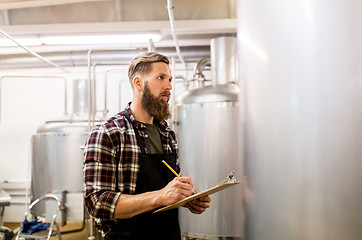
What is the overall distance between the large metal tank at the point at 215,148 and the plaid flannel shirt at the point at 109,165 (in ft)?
6.53

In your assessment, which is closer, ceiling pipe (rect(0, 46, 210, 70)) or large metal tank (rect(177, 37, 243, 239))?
large metal tank (rect(177, 37, 243, 239))

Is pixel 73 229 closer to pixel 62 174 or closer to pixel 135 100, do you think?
pixel 62 174

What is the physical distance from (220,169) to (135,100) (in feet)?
6.60

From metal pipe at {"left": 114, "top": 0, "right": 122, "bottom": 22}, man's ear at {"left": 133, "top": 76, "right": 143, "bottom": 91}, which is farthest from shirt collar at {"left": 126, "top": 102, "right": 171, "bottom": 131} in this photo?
metal pipe at {"left": 114, "top": 0, "right": 122, "bottom": 22}

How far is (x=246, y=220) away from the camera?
0.76 metres

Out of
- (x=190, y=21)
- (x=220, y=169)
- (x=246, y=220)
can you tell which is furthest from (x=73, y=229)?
(x=246, y=220)

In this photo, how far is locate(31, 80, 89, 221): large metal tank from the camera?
422 cm

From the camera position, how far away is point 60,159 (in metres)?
4.29

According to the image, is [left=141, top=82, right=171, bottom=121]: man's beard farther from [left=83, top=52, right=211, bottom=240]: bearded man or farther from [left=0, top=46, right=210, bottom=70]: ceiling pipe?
Result: [left=0, top=46, right=210, bottom=70]: ceiling pipe

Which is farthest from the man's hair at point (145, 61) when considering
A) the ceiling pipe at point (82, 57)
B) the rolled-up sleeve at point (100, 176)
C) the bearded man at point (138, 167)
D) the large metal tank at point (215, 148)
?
the ceiling pipe at point (82, 57)

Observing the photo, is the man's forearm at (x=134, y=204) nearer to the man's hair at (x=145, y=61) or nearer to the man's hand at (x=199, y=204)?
the man's hand at (x=199, y=204)

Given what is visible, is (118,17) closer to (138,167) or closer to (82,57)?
(82,57)

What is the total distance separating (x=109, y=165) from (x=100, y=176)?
0.05 m

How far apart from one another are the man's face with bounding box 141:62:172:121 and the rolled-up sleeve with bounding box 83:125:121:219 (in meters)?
0.25
